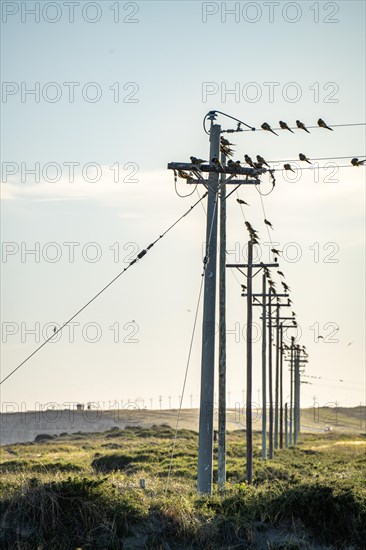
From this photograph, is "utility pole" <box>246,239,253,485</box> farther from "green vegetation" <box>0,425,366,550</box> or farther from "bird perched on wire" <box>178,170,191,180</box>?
"green vegetation" <box>0,425,366,550</box>

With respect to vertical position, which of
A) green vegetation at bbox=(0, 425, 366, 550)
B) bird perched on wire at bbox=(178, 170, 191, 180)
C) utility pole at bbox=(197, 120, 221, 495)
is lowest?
green vegetation at bbox=(0, 425, 366, 550)

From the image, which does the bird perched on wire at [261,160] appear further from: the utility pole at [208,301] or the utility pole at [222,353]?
the utility pole at [222,353]

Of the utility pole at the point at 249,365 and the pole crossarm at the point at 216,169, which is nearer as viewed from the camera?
the pole crossarm at the point at 216,169

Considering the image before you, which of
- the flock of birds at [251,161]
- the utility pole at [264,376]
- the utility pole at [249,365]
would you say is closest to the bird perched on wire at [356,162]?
the flock of birds at [251,161]

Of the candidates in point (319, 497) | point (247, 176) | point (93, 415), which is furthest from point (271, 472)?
point (93, 415)

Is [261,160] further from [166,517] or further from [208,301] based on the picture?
[166,517]

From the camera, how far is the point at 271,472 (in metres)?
37.7

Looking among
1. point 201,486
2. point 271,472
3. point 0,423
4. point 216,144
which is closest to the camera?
point 201,486

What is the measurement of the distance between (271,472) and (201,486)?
18730mm

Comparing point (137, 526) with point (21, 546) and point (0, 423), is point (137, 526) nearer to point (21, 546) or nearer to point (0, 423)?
point (21, 546)

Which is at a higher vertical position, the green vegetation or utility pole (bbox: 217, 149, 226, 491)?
utility pole (bbox: 217, 149, 226, 491)

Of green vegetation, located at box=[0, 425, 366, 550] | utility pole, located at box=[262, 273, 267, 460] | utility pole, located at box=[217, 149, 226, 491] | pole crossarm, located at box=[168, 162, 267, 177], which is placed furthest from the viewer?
utility pole, located at box=[262, 273, 267, 460]

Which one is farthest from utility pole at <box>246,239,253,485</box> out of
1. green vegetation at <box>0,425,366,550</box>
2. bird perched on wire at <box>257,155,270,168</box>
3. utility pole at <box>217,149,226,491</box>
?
green vegetation at <box>0,425,366,550</box>

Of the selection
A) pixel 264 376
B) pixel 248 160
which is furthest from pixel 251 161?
pixel 264 376
